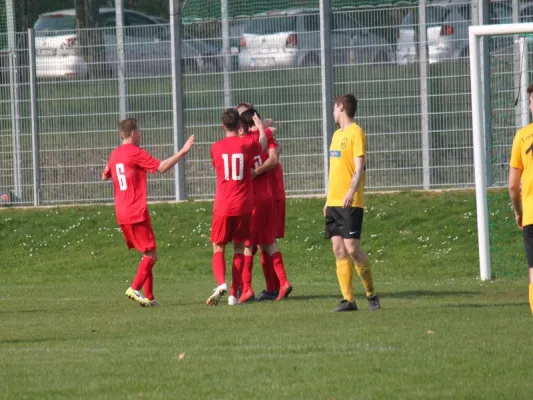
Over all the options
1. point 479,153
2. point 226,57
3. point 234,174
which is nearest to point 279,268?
point 234,174

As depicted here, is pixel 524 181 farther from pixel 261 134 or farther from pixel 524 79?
pixel 524 79

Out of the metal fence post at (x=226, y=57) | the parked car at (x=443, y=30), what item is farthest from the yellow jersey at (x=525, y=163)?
the metal fence post at (x=226, y=57)

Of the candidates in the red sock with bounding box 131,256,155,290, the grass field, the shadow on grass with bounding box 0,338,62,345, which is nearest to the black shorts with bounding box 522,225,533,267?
the grass field

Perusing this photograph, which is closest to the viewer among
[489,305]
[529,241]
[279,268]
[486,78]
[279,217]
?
[529,241]

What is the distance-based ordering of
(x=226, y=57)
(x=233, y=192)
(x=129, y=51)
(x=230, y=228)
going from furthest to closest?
1. (x=129, y=51)
2. (x=226, y=57)
3. (x=230, y=228)
4. (x=233, y=192)

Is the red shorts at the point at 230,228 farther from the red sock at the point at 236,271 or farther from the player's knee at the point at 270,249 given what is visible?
the player's knee at the point at 270,249

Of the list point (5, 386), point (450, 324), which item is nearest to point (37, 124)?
point (450, 324)

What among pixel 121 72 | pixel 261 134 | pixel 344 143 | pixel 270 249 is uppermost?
pixel 121 72

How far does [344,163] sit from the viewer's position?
1221 cm

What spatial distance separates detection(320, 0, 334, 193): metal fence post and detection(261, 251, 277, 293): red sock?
261 inches

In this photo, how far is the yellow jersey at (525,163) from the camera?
977 cm

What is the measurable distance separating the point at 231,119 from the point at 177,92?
8.59 metres

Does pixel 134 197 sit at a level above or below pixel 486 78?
below

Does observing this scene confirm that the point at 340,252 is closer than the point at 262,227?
Yes
